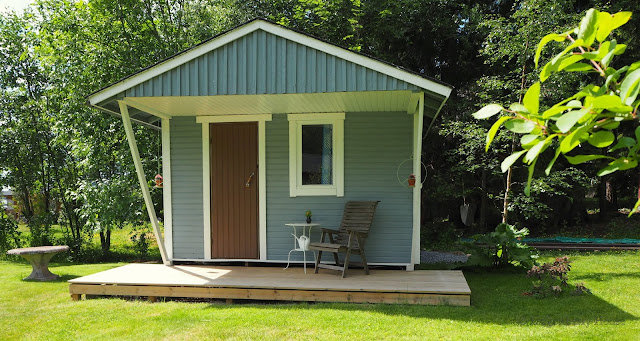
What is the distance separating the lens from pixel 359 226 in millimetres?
6191

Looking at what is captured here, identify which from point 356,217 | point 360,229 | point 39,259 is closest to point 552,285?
point 360,229

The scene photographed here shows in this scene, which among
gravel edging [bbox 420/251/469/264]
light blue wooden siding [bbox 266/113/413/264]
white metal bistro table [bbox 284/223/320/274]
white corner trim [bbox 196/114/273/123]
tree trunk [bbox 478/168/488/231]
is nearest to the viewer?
white metal bistro table [bbox 284/223/320/274]

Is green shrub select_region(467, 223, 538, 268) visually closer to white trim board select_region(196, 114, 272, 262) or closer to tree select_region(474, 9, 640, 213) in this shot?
white trim board select_region(196, 114, 272, 262)

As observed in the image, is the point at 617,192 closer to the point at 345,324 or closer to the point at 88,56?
the point at 345,324

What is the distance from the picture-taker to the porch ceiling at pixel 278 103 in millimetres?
5605

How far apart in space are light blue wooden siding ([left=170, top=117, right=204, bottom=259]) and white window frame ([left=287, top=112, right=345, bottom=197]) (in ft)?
4.28

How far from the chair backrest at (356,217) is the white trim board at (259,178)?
3.49 feet

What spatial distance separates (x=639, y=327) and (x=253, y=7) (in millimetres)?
9925

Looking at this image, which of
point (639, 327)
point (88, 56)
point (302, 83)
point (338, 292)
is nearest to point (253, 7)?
point (88, 56)

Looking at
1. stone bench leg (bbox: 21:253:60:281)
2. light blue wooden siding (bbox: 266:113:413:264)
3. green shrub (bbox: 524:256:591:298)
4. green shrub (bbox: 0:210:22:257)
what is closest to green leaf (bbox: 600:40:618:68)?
green shrub (bbox: 524:256:591:298)

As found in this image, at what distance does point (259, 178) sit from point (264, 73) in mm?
1883

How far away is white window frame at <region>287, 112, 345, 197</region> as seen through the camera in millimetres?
6609

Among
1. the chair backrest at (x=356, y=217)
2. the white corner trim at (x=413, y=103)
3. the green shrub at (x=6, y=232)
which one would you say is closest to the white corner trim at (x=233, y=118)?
the chair backrest at (x=356, y=217)

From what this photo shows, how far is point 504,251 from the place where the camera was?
664 centimetres
